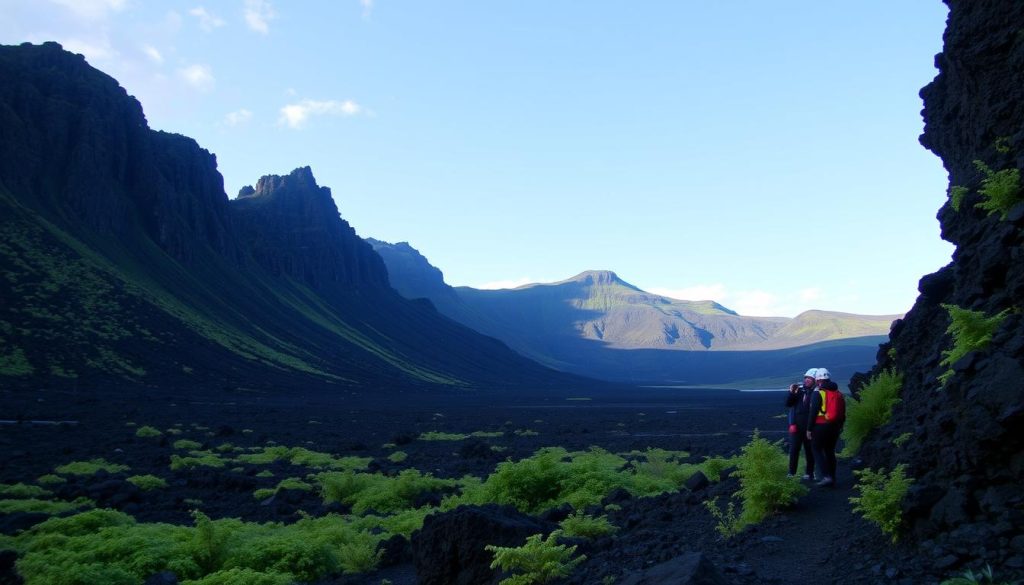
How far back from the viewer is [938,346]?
10.0 m

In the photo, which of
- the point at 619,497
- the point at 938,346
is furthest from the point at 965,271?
the point at 619,497

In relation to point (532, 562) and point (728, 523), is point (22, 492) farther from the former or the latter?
point (728, 523)

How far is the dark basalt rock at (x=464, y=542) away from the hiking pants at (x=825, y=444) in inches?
173

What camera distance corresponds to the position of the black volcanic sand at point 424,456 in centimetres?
830

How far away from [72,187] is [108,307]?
35256mm

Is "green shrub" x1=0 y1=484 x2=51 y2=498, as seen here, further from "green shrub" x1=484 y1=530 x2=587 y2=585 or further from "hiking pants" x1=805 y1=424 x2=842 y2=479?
"hiking pants" x1=805 y1=424 x2=842 y2=479

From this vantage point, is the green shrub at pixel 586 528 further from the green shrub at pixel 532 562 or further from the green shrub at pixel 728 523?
the green shrub at pixel 532 562

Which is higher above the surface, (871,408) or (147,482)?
(871,408)

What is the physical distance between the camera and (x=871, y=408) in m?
12.1

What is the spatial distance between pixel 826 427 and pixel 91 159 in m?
140

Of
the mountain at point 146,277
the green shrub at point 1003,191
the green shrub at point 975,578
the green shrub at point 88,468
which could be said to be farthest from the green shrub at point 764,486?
the mountain at point 146,277

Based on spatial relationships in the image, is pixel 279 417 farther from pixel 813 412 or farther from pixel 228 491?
pixel 813 412

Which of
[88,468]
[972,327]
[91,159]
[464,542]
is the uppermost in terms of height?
[91,159]

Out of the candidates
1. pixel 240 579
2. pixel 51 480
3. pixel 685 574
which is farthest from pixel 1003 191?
pixel 51 480
